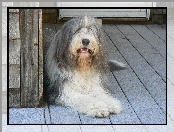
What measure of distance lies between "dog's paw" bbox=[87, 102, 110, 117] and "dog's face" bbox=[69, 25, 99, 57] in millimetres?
221

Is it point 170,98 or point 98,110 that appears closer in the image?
point 98,110

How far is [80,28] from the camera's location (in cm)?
294

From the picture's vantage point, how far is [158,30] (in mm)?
3053

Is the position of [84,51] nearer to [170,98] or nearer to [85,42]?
[85,42]

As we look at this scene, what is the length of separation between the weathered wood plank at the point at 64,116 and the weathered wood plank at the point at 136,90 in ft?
0.79

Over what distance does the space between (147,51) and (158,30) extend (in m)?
0.11

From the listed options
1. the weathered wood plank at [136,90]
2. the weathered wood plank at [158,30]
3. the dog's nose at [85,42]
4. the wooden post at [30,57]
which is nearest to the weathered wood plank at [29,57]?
the wooden post at [30,57]

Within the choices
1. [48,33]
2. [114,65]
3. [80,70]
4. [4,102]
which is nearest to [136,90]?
[114,65]

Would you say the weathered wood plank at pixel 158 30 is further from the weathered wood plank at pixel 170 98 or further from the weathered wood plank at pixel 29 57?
the weathered wood plank at pixel 29 57

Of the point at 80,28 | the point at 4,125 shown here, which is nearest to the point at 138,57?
the point at 80,28

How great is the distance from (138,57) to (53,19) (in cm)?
42

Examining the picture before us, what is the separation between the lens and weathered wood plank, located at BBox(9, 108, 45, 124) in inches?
119

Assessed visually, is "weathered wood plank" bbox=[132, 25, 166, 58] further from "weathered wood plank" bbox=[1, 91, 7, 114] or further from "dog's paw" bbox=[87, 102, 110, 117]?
"weathered wood plank" bbox=[1, 91, 7, 114]

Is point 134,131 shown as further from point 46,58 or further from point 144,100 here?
point 46,58
